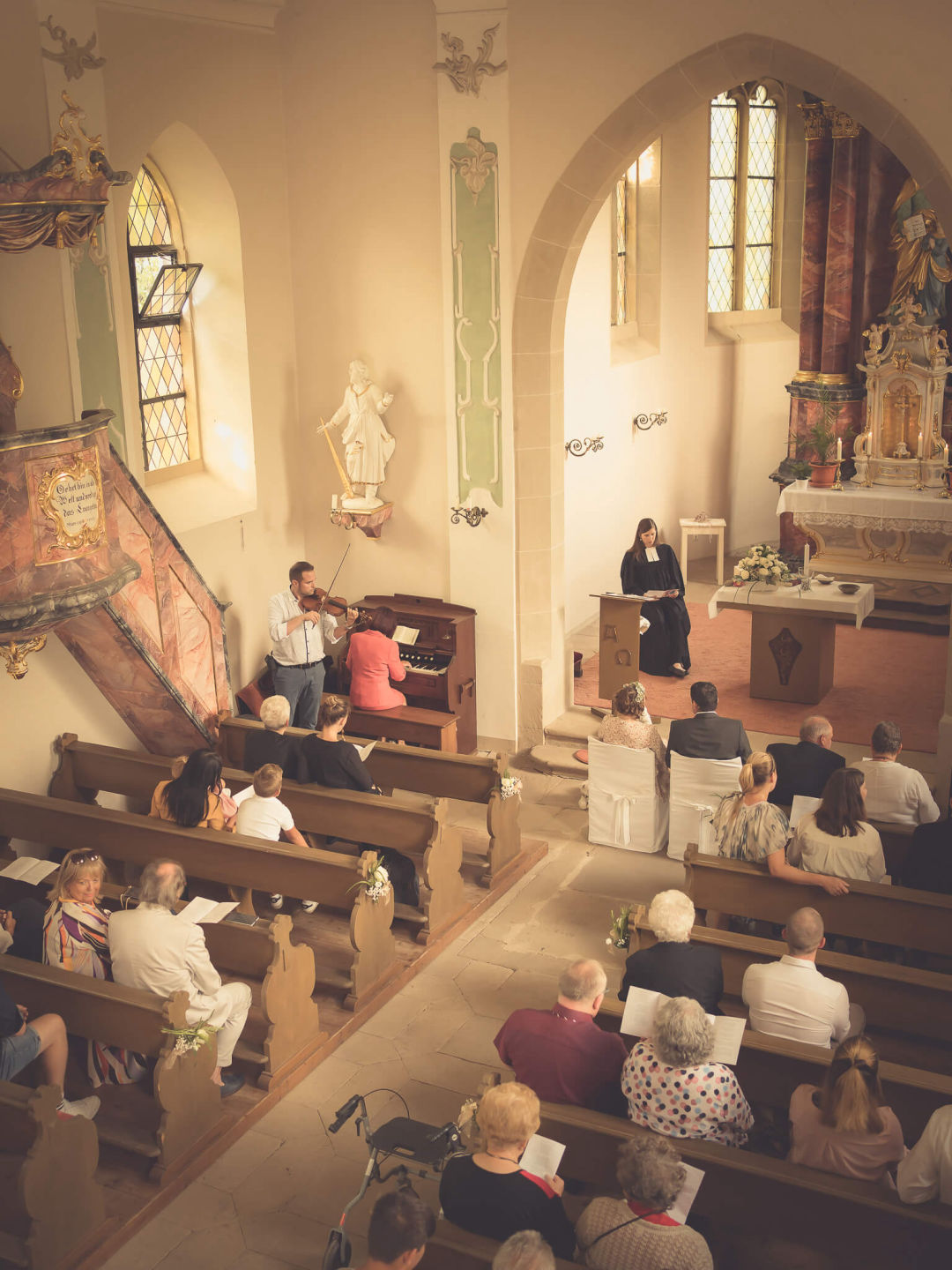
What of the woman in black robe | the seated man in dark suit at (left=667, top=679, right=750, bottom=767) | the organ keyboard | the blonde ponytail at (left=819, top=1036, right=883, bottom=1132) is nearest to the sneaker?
the blonde ponytail at (left=819, top=1036, right=883, bottom=1132)

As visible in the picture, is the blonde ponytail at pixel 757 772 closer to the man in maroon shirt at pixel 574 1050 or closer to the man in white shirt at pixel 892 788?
the man in white shirt at pixel 892 788

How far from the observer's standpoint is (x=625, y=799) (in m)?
8.76

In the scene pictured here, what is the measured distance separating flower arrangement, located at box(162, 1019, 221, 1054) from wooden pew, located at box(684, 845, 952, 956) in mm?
2614

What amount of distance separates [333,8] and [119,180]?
3727mm

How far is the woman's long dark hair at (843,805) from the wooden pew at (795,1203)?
213cm

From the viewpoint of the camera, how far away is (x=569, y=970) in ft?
16.7

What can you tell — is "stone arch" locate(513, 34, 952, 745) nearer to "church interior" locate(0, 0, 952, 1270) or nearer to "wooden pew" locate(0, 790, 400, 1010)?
"church interior" locate(0, 0, 952, 1270)

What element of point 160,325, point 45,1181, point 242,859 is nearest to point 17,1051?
point 45,1181

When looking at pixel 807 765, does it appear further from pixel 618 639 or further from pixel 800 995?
pixel 618 639

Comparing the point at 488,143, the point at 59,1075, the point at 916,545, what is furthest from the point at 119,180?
the point at 916,545

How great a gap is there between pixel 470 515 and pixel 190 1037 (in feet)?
17.9

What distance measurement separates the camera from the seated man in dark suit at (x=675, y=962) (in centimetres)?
536

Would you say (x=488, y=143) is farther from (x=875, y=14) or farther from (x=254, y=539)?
(x=254, y=539)

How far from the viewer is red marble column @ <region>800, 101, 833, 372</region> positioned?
45.3 feet
